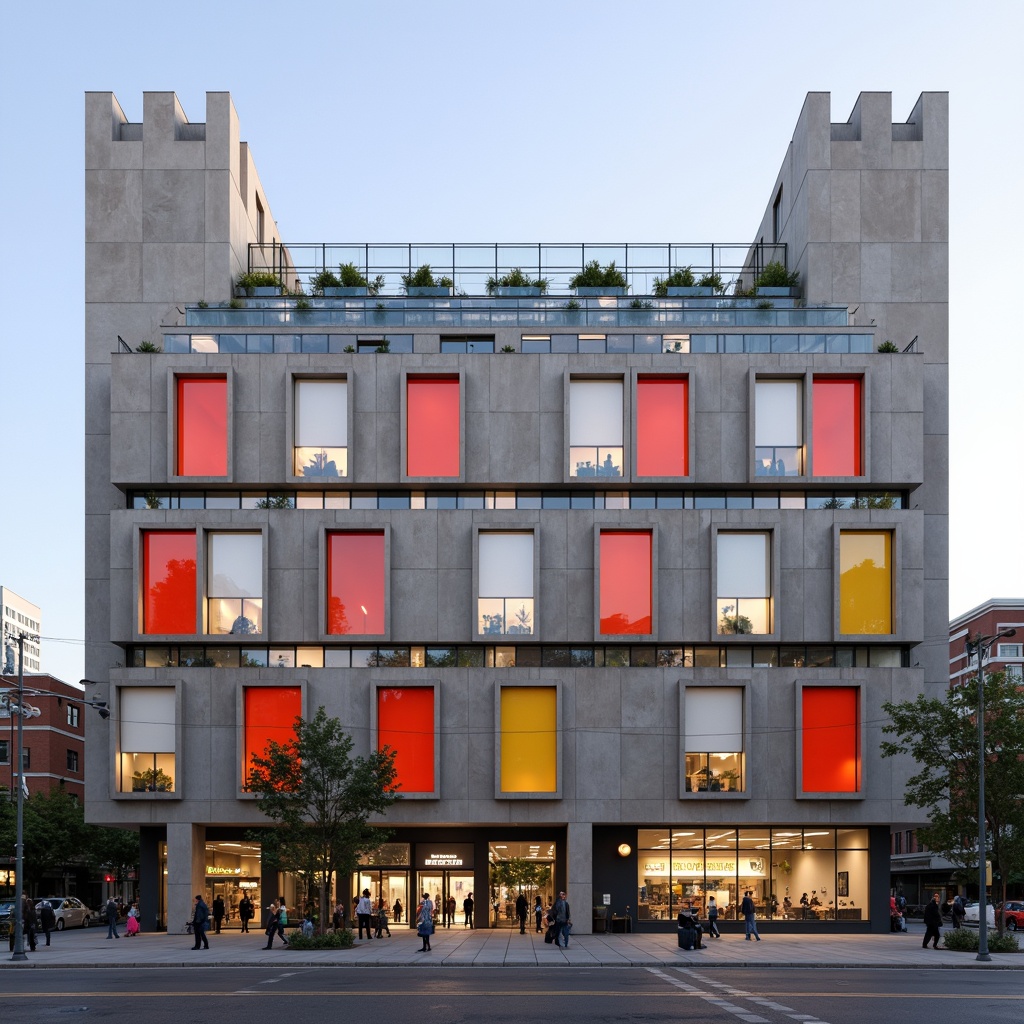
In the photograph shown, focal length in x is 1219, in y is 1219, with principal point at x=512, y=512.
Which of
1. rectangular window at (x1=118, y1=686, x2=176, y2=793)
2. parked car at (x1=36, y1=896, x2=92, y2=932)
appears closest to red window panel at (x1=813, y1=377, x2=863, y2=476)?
rectangular window at (x1=118, y1=686, x2=176, y2=793)

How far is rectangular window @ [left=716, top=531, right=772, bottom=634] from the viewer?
50.5 meters

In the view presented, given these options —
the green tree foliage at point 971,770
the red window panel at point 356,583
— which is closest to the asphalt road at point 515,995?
the green tree foliage at point 971,770

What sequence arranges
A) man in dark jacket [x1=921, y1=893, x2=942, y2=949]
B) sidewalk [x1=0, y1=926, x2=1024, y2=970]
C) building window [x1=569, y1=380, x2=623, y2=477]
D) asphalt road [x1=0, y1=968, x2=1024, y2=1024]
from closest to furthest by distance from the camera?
asphalt road [x1=0, y1=968, x2=1024, y2=1024] → sidewalk [x1=0, y1=926, x2=1024, y2=970] → man in dark jacket [x1=921, y1=893, x2=942, y2=949] → building window [x1=569, y1=380, x2=623, y2=477]

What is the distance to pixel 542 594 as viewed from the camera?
50656 mm

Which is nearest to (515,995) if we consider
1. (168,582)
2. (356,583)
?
(356,583)

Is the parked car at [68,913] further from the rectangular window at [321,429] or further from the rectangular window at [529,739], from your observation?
the rectangular window at [321,429]

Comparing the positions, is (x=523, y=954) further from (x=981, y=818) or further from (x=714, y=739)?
(x=714, y=739)

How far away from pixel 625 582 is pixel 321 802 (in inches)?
618

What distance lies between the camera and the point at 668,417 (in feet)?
171

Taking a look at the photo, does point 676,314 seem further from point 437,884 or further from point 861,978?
point 861,978

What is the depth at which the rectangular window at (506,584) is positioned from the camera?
50.6m

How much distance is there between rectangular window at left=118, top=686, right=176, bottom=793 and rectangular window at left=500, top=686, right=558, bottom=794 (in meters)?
13.7

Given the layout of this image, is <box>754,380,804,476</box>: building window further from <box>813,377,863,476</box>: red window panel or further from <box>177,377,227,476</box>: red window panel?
<box>177,377,227,476</box>: red window panel

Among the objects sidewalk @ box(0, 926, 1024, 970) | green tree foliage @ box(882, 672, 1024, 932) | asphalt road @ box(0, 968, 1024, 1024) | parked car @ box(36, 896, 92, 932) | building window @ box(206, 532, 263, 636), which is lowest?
parked car @ box(36, 896, 92, 932)
